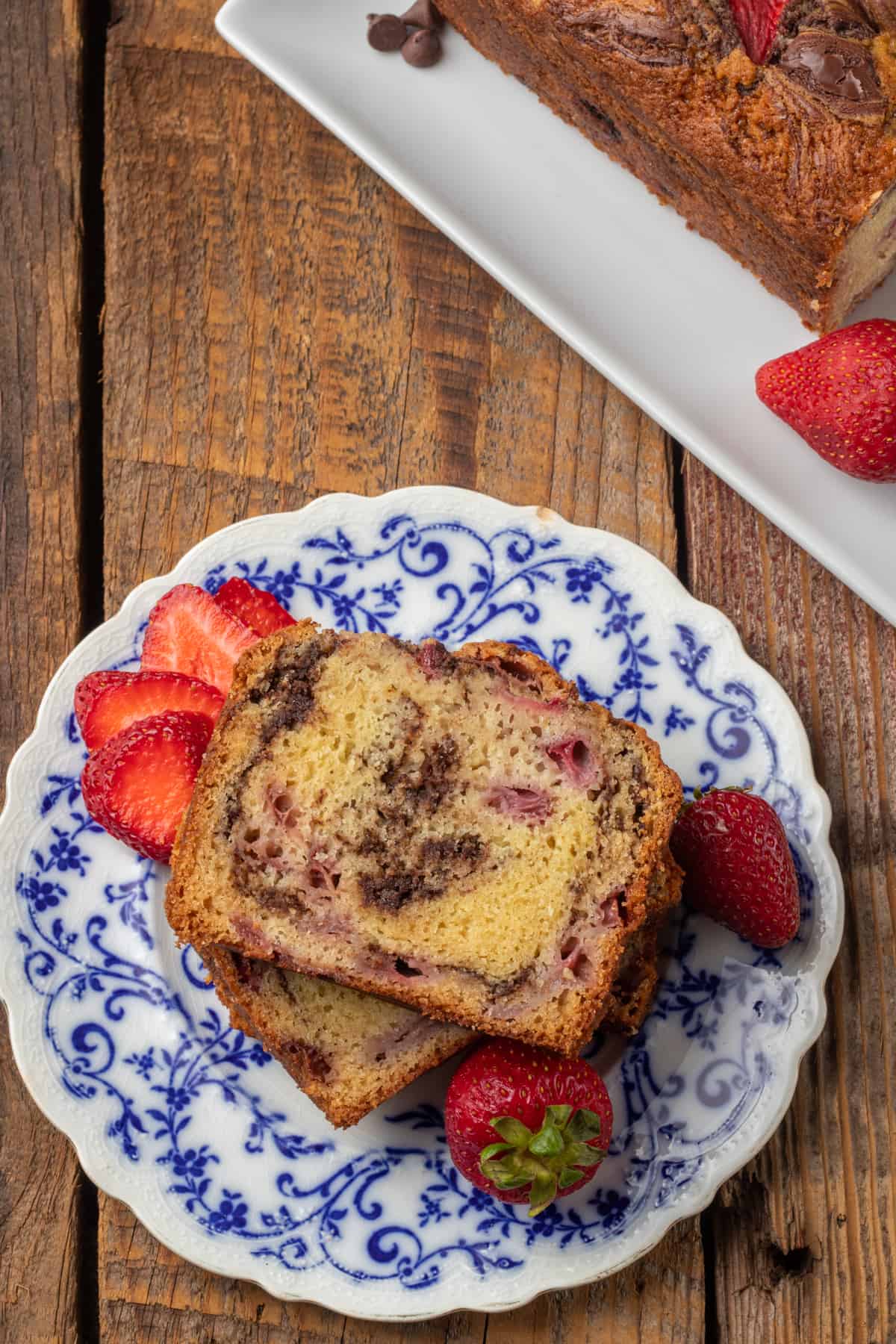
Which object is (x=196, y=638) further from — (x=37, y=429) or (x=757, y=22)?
(x=757, y=22)

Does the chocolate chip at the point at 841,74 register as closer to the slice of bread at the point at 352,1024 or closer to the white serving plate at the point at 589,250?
the white serving plate at the point at 589,250

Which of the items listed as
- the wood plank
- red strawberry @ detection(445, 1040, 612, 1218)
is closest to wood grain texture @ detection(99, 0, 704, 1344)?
the wood plank

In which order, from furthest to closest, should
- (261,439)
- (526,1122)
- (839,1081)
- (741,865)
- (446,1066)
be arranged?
(261,439)
(839,1081)
(446,1066)
(741,865)
(526,1122)

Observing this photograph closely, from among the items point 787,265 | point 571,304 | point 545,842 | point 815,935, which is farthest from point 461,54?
point 815,935

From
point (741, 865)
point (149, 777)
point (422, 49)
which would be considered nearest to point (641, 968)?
point (741, 865)

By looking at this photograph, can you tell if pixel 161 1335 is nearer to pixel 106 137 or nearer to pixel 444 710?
pixel 444 710

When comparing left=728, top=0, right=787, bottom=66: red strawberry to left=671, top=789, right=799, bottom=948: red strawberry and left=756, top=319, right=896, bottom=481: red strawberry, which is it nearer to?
left=756, top=319, right=896, bottom=481: red strawberry
